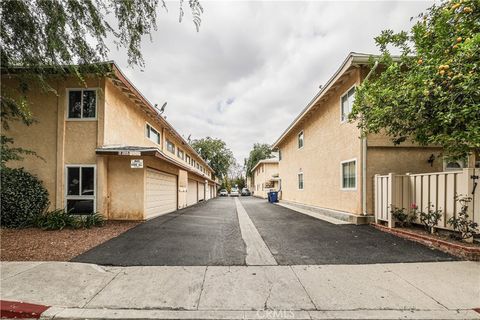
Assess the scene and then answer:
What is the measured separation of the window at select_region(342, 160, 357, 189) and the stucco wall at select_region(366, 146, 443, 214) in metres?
0.62

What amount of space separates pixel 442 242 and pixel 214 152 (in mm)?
50496

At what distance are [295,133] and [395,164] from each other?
32.7ft

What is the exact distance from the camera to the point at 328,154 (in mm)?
12062

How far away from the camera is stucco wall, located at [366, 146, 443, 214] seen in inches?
348

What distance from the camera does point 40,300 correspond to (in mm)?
3412

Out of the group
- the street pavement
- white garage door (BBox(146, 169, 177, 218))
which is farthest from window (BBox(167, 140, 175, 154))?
the street pavement

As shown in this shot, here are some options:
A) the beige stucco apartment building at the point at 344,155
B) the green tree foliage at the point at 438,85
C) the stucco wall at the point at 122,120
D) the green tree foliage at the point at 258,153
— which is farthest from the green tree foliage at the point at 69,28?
the green tree foliage at the point at 258,153

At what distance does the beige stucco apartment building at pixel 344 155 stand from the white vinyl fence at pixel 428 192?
739 millimetres

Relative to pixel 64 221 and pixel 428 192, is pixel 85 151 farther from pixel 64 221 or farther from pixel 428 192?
pixel 428 192

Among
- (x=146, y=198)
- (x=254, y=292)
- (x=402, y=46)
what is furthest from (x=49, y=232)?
(x=402, y=46)

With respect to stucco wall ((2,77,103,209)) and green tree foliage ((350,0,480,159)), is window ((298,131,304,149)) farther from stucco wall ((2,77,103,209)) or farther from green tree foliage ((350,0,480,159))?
stucco wall ((2,77,103,209))

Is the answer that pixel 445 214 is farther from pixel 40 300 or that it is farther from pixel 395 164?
pixel 40 300

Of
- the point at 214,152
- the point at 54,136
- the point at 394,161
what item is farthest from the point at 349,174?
the point at 214,152

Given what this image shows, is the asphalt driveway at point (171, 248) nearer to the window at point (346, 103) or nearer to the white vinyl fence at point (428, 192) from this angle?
the white vinyl fence at point (428, 192)
